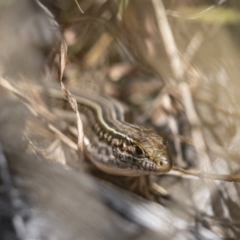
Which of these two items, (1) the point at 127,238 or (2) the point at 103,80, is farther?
(2) the point at 103,80

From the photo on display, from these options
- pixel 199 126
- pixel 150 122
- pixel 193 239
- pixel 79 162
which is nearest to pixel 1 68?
pixel 79 162

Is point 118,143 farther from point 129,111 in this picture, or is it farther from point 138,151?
point 129,111

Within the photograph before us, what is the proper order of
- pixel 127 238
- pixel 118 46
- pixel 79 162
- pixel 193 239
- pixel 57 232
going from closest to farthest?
pixel 57 232 < pixel 127 238 < pixel 193 239 < pixel 79 162 < pixel 118 46

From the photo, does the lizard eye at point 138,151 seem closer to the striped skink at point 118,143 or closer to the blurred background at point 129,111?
the striped skink at point 118,143

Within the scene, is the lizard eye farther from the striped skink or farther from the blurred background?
the blurred background

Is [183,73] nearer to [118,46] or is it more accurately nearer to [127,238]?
[118,46]

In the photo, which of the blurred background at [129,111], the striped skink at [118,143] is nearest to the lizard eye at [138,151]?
the striped skink at [118,143]
